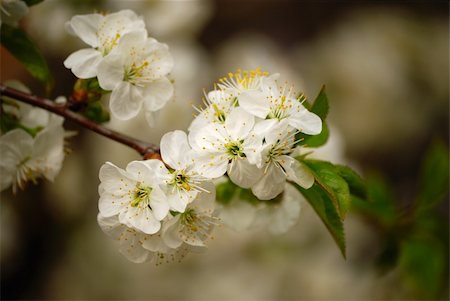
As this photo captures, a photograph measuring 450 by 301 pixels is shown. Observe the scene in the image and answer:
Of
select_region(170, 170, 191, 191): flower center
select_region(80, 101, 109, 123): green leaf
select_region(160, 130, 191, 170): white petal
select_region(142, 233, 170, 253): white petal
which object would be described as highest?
select_region(160, 130, 191, 170): white petal

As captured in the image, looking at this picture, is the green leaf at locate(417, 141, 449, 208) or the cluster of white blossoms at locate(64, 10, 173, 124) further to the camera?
the green leaf at locate(417, 141, 449, 208)

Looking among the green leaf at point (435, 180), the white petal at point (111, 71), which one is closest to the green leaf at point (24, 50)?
the white petal at point (111, 71)

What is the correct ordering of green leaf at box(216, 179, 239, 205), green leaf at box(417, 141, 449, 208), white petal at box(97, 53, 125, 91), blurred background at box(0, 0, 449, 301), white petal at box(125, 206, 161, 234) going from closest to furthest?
white petal at box(125, 206, 161, 234) → white petal at box(97, 53, 125, 91) → green leaf at box(216, 179, 239, 205) → green leaf at box(417, 141, 449, 208) → blurred background at box(0, 0, 449, 301)

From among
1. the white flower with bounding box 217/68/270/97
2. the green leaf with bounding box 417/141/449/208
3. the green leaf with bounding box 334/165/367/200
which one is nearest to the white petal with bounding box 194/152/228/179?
the white flower with bounding box 217/68/270/97

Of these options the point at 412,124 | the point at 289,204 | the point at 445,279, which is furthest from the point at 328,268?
the point at 289,204

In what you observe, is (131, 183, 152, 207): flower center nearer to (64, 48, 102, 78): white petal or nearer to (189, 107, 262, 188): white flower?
(189, 107, 262, 188): white flower

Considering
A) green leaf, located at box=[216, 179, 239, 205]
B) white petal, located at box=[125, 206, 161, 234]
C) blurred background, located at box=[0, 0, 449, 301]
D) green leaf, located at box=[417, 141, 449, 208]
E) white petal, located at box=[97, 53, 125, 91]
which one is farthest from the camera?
blurred background, located at box=[0, 0, 449, 301]

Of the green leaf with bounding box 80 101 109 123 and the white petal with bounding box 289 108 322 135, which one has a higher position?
the white petal with bounding box 289 108 322 135
